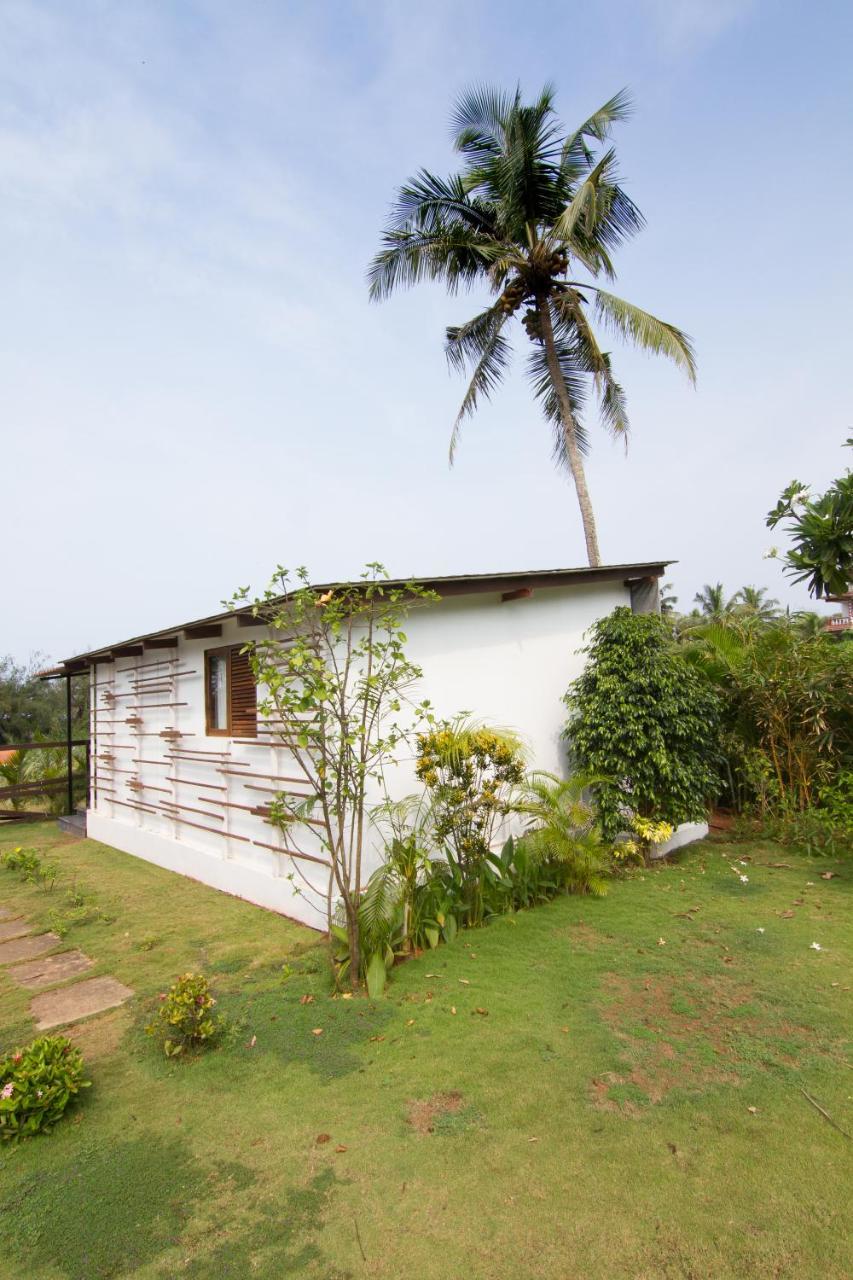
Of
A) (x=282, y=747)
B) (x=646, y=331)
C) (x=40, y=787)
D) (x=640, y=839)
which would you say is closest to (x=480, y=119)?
(x=646, y=331)

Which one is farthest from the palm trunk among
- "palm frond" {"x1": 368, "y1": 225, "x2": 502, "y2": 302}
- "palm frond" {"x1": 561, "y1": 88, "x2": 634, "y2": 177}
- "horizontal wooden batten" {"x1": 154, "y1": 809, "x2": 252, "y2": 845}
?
"horizontal wooden batten" {"x1": 154, "y1": 809, "x2": 252, "y2": 845}

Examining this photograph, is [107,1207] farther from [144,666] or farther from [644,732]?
[144,666]

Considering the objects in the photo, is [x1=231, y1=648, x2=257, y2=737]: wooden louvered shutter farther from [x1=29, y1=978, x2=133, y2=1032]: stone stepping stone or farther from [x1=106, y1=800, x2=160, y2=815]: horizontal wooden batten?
[x1=106, y1=800, x2=160, y2=815]: horizontal wooden batten

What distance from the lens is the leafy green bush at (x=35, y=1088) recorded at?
3125 mm

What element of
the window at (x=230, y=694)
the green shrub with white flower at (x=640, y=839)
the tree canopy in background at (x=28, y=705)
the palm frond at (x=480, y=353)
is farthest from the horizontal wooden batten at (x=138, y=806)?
the tree canopy in background at (x=28, y=705)

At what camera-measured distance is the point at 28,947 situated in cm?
586

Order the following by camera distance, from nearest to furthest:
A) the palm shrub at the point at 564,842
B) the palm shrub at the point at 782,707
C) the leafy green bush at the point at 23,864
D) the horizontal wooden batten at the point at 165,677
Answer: the palm shrub at the point at 564,842 < the palm shrub at the point at 782,707 < the leafy green bush at the point at 23,864 < the horizontal wooden batten at the point at 165,677

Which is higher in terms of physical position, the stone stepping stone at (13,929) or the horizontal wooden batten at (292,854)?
the horizontal wooden batten at (292,854)

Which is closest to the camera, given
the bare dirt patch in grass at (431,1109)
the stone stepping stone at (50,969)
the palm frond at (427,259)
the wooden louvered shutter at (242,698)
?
the bare dirt patch in grass at (431,1109)

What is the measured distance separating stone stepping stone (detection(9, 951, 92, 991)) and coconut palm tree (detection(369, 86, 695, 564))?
993cm

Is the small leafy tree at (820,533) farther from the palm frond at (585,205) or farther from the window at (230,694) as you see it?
the palm frond at (585,205)

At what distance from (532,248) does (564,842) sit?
1118cm

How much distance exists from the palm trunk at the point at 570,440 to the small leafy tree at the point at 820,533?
5.26 metres

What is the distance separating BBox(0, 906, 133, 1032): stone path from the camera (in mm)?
4508
